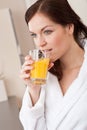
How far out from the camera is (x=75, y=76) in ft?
3.98

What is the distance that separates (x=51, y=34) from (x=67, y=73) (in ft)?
0.78

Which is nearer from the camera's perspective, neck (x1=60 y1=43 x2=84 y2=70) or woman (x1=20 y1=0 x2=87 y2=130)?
woman (x1=20 y1=0 x2=87 y2=130)

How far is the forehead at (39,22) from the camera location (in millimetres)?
1080

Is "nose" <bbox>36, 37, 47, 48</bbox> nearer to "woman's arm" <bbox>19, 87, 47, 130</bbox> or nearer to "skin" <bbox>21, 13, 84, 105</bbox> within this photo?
"skin" <bbox>21, 13, 84, 105</bbox>

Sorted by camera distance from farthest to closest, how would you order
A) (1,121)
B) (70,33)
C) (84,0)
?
(84,0), (1,121), (70,33)

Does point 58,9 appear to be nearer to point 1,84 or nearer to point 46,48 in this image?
point 46,48

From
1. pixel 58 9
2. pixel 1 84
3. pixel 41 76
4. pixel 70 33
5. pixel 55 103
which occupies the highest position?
pixel 58 9

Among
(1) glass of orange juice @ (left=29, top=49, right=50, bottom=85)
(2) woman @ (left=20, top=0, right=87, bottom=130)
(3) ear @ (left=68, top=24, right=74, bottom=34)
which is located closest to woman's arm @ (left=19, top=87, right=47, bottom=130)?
(2) woman @ (left=20, top=0, right=87, bottom=130)

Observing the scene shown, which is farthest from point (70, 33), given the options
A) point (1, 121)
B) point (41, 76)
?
point (1, 121)

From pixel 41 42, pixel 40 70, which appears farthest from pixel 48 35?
pixel 40 70

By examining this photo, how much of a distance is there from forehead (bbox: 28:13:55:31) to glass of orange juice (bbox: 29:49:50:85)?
3.8 inches

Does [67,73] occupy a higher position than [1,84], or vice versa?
[67,73]

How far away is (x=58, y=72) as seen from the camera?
1.25 m

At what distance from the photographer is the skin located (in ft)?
3.56
